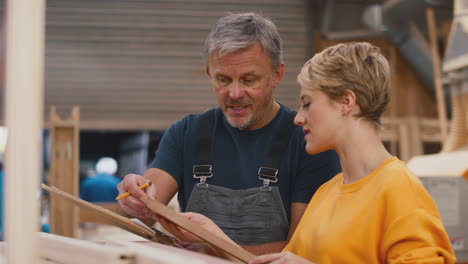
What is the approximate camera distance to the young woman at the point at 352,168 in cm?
135

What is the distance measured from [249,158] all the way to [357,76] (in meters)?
0.66

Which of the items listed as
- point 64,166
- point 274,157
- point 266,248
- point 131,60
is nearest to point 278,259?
point 266,248

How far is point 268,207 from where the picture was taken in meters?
1.96

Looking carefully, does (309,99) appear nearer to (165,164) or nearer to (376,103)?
(376,103)

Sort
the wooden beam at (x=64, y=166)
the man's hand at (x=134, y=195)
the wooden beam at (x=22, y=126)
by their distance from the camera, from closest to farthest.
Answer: the wooden beam at (x=22, y=126) < the man's hand at (x=134, y=195) < the wooden beam at (x=64, y=166)

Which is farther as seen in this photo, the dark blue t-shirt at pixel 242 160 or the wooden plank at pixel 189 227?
the dark blue t-shirt at pixel 242 160

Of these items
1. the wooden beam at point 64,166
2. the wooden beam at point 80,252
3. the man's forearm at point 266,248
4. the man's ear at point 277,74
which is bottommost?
the wooden beam at point 64,166

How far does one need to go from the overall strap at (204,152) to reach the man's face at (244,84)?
136mm

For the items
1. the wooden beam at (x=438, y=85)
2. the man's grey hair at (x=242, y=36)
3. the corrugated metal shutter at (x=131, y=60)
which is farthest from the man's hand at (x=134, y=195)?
the corrugated metal shutter at (x=131, y=60)

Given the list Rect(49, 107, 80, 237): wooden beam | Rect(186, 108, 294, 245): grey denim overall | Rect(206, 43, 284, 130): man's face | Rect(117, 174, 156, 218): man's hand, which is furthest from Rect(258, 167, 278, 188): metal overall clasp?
Rect(49, 107, 80, 237): wooden beam

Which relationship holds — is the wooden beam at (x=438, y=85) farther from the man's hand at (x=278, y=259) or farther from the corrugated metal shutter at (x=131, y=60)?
the man's hand at (x=278, y=259)

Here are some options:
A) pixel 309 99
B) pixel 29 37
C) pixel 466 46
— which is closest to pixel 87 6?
pixel 466 46

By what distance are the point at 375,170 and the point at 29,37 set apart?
3.14 feet

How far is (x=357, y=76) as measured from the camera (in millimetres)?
1498
